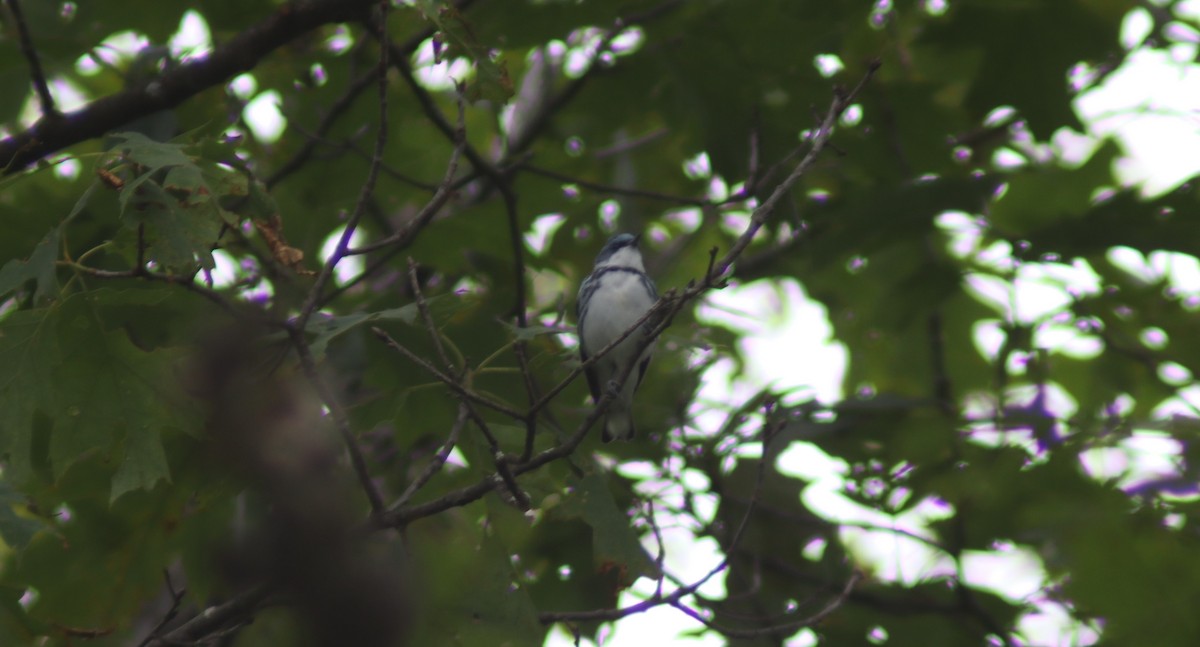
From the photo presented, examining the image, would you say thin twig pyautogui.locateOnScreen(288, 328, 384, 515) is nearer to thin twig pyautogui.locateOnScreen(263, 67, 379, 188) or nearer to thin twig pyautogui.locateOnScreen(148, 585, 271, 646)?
thin twig pyautogui.locateOnScreen(148, 585, 271, 646)

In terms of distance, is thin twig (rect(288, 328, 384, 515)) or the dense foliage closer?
thin twig (rect(288, 328, 384, 515))

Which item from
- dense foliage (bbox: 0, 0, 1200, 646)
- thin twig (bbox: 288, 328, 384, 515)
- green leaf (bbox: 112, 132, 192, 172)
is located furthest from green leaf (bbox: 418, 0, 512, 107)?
thin twig (bbox: 288, 328, 384, 515)

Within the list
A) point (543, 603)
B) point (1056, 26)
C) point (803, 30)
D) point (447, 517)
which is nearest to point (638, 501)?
point (447, 517)

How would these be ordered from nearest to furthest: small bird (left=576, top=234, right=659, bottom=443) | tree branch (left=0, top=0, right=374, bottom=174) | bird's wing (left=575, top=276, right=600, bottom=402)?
1. tree branch (left=0, top=0, right=374, bottom=174)
2. small bird (left=576, top=234, right=659, bottom=443)
3. bird's wing (left=575, top=276, right=600, bottom=402)

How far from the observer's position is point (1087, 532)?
445cm

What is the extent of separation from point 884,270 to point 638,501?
2.52 m

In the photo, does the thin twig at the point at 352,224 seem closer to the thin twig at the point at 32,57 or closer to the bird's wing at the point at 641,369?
the thin twig at the point at 32,57

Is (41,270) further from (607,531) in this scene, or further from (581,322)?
(581,322)

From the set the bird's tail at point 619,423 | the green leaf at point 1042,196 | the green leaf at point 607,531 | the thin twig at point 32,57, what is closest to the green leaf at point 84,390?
the thin twig at point 32,57

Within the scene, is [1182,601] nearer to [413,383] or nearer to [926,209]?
[926,209]

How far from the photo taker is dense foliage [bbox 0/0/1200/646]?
2908 mm

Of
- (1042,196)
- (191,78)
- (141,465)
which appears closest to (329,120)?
(191,78)

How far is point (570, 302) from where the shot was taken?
20.9 feet

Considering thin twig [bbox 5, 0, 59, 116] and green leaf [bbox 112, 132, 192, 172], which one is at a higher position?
thin twig [bbox 5, 0, 59, 116]
